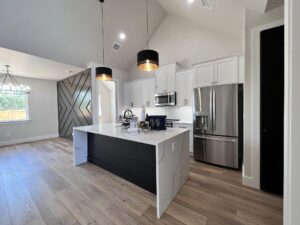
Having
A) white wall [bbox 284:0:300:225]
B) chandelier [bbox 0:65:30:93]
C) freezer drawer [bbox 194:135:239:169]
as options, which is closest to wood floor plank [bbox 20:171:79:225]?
white wall [bbox 284:0:300:225]

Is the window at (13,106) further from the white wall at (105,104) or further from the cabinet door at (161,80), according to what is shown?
the cabinet door at (161,80)

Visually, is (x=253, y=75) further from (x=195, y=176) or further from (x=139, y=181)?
(x=139, y=181)

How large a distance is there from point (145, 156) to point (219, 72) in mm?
2475

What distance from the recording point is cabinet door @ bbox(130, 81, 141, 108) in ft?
17.0

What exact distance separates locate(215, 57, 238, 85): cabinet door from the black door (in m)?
0.84

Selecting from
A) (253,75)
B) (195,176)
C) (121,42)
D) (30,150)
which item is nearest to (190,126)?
(195,176)

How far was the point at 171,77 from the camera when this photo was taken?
425cm

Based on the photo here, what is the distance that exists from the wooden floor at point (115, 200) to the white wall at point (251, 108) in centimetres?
29

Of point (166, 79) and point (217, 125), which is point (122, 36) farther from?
point (217, 125)

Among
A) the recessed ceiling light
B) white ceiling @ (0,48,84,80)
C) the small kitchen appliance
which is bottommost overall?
the small kitchen appliance

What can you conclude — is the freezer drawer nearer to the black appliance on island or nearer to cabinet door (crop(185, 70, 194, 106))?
cabinet door (crop(185, 70, 194, 106))

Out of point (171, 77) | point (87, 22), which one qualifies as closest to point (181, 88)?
point (171, 77)

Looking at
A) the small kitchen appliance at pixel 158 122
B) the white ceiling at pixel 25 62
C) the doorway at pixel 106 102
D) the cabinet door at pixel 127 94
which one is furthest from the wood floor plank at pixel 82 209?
the doorway at pixel 106 102

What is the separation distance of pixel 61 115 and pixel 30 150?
2.23 m
